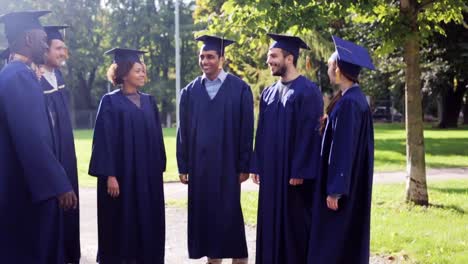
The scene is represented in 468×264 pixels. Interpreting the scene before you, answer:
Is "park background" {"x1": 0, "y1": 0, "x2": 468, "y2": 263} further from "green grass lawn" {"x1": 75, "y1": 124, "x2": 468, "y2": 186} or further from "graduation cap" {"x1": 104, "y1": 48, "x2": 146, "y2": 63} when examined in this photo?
"graduation cap" {"x1": 104, "y1": 48, "x2": 146, "y2": 63}

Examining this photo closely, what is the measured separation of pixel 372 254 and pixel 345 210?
2075mm

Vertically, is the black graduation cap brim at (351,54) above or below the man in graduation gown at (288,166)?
above

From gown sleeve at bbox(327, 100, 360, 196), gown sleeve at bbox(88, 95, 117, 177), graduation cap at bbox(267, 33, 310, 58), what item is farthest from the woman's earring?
gown sleeve at bbox(88, 95, 117, 177)

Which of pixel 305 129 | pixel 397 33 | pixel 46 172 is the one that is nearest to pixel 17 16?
pixel 46 172

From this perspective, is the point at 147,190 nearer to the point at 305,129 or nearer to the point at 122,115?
the point at 122,115

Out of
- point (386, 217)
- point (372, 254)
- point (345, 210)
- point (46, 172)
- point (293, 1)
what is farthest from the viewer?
point (386, 217)

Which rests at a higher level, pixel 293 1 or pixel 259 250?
pixel 293 1

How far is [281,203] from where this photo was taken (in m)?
5.34

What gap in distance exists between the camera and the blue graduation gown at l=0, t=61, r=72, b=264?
413 centimetres

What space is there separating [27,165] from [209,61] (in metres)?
2.38

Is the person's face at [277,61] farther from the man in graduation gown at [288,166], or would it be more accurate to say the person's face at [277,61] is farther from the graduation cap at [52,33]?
the graduation cap at [52,33]

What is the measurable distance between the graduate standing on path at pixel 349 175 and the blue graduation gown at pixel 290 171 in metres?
0.34

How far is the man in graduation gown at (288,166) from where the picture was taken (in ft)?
17.3

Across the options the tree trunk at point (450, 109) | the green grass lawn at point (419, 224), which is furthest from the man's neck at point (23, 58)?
the tree trunk at point (450, 109)
